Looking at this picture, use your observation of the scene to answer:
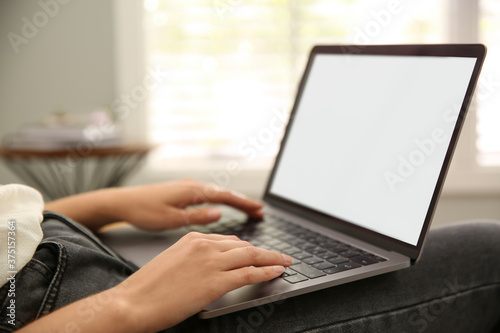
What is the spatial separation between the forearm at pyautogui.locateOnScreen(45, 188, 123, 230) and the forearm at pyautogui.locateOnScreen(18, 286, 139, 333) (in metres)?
0.35

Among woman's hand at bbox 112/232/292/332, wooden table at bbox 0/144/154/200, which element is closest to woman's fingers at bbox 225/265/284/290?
woman's hand at bbox 112/232/292/332

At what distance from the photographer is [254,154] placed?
7.91 ft

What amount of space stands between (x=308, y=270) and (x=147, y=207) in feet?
1.08

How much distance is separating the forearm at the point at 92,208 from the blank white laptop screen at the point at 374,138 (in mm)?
285

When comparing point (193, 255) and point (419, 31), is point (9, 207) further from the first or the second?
point (419, 31)

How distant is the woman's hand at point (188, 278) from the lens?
1.63 ft

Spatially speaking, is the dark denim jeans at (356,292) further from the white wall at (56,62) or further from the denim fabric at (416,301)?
the white wall at (56,62)

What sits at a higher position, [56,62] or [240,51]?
[240,51]

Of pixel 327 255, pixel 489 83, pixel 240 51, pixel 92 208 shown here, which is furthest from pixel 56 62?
pixel 327 255

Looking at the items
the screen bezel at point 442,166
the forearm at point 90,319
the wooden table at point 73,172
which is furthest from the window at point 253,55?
the forearm at point 90,319

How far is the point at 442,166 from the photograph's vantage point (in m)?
0.61

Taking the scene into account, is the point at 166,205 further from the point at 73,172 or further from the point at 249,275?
the point at 73,172

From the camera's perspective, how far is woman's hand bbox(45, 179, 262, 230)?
826mm

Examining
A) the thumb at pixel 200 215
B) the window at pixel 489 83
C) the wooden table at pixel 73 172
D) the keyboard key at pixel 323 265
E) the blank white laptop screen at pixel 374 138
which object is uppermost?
the window at pixel 489 83
